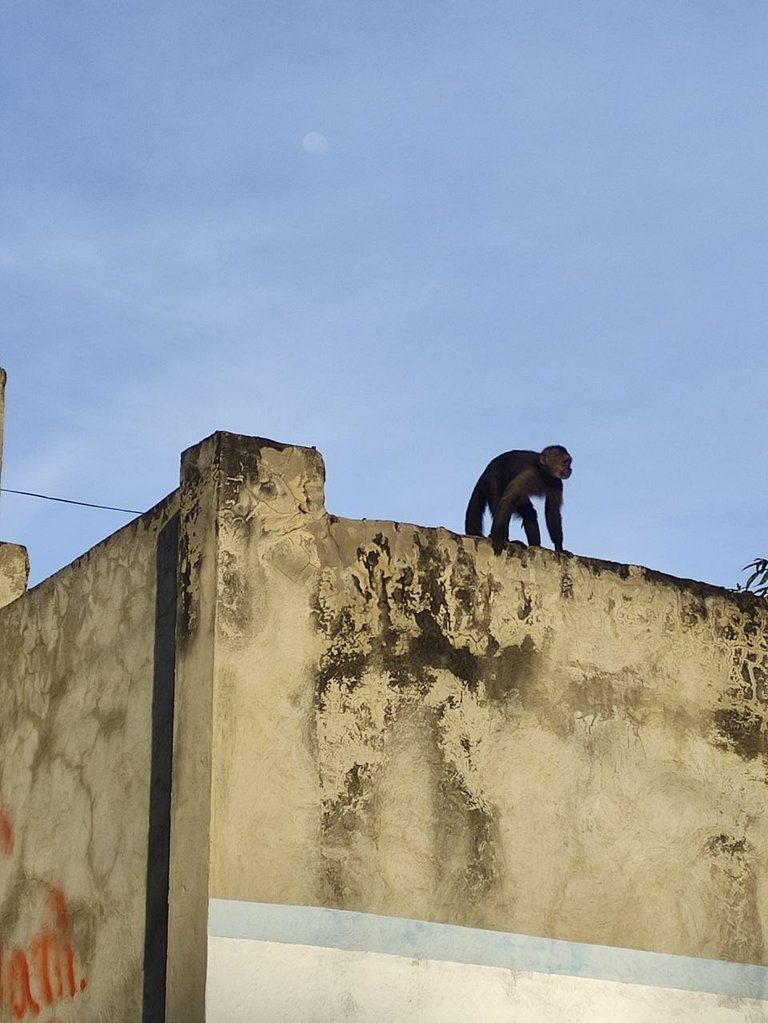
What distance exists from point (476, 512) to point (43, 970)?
12.8 feet

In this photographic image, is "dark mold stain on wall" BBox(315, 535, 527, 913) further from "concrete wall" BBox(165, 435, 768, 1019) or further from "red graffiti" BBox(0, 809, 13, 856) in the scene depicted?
"red graffiti" BBox(0, 809, 13, 856)

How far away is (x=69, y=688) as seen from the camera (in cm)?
902

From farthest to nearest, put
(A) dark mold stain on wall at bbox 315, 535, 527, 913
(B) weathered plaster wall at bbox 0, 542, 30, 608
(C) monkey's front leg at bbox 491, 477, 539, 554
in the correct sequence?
(B) weathered plaster wall at bbox 0, 542, 30, 608
(C) monkey's front leg at bbox 491, 477, 539, 554
(A) dark mold stain on wall at bbox 315, 535, 527, 913

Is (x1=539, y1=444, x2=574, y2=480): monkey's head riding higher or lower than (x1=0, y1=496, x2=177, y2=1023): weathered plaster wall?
higher

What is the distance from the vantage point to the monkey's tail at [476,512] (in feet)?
36.2

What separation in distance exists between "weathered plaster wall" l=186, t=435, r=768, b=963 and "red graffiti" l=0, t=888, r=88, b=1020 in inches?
60.1

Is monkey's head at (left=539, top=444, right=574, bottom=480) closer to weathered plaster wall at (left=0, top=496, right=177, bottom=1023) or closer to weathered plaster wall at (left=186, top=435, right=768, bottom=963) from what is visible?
weathered plaster wall at (left=186, top=435, right=768, bottom=963)

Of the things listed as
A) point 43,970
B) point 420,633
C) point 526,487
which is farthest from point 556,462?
point 43,970

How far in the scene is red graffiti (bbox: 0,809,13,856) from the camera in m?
9.26

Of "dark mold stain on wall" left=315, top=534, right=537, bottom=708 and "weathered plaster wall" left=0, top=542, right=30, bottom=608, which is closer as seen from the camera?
"dark mold stain on wall" left=315, top=534, right=537, bottom=708

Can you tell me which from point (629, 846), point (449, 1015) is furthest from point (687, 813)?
point (449, 1015)

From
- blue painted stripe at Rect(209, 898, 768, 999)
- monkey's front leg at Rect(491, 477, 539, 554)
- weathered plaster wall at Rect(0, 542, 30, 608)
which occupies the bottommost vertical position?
blue painted stripe at Rect(209, 898, 768, 999)

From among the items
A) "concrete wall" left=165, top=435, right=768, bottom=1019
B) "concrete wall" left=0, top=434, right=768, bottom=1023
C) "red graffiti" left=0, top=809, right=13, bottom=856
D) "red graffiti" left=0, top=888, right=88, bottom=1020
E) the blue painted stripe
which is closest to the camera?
the blue painted stripe

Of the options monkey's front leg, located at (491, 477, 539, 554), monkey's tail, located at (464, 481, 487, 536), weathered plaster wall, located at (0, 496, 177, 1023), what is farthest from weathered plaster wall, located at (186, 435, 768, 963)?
monkey's tail, located at (464, 481, 487, 536)
